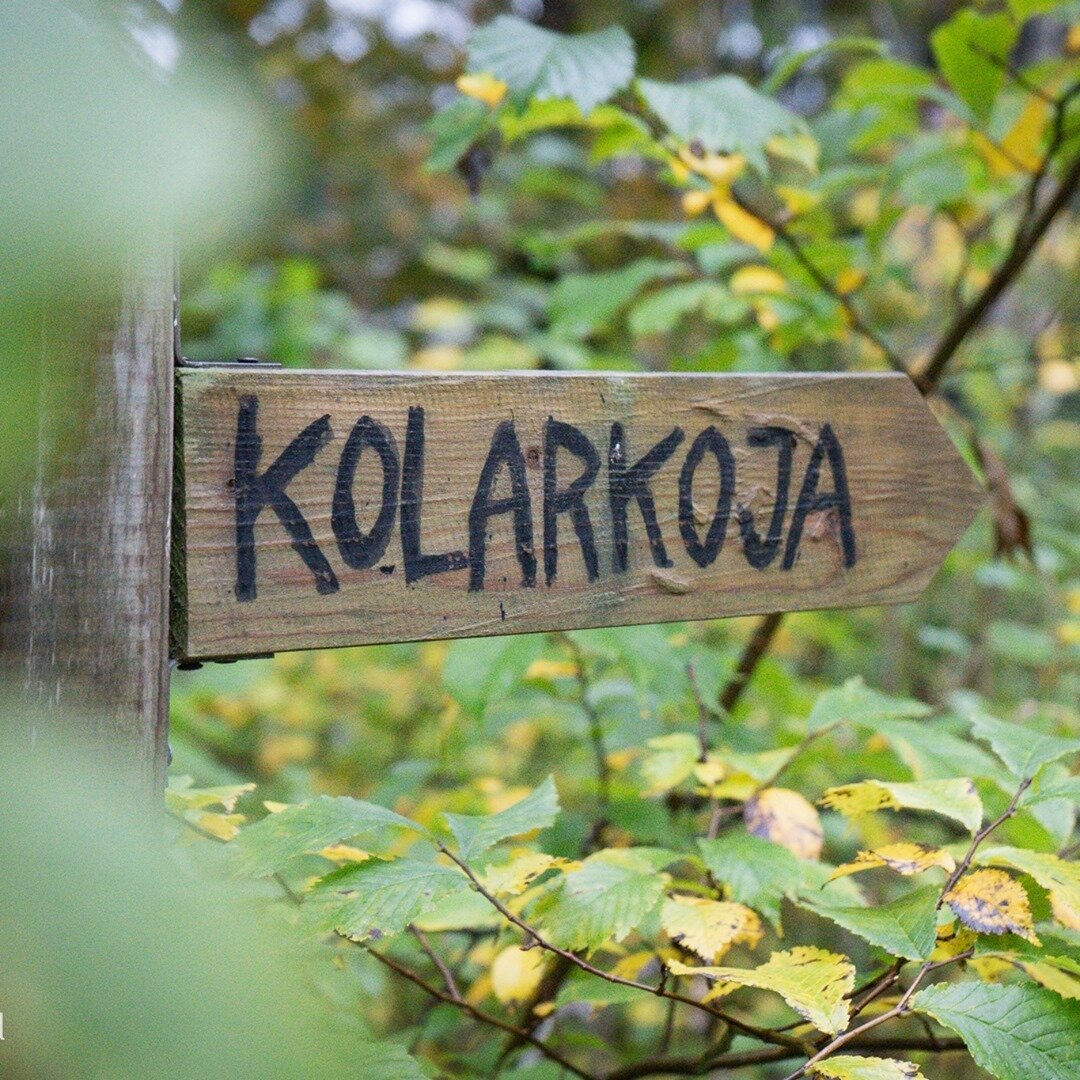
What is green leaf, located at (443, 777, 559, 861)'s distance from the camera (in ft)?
1.97

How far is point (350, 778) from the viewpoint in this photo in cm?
277

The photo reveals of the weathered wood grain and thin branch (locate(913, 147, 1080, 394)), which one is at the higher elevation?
thin branch (locate(913, 147, 1080, 394))

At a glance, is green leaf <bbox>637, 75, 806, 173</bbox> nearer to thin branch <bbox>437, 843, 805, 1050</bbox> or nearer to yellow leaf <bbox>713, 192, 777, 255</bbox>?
yellow leaf <bbox>713, 192, 777, 255</bbox>

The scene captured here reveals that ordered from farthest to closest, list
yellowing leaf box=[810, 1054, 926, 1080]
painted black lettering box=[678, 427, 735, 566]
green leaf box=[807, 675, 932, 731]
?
green leaf box=[807, 675, 932, 731], painted black lettering box=[678, 427, 735, 566], yellowing leaf box=[810, 1054, 926, 1080]

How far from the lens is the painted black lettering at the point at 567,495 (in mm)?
666

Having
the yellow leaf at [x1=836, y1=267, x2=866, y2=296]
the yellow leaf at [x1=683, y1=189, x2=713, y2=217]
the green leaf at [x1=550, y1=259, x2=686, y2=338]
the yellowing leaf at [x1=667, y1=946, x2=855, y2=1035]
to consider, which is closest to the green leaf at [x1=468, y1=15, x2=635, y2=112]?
the yellow leaf at [x1=683, y1=189, x2=713, y2=217]

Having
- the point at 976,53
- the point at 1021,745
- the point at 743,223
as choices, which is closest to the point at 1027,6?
the point at 976,53

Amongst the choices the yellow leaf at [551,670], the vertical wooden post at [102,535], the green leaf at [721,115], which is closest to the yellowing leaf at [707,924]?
the vertical wooden post at [102,535]

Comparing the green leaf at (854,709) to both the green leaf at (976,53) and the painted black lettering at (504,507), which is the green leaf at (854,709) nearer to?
the painted black lettering at (504,507)

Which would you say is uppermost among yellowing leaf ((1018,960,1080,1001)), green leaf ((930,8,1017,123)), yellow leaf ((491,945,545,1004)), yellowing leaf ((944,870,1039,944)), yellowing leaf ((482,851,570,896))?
green leaf ((930,8,1017,123))

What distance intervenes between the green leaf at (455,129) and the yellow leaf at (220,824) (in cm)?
66

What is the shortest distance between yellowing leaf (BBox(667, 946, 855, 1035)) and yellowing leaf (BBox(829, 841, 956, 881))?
56 millimetres

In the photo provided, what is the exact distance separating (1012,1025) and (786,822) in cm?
26

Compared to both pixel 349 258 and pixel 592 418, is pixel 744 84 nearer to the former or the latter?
pixel 592 418
